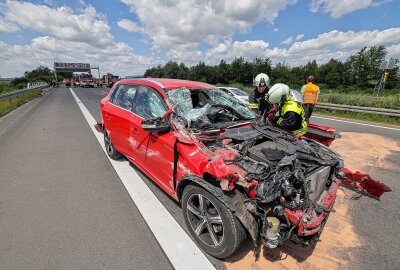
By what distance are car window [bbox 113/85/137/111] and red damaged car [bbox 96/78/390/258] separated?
4 centimetres

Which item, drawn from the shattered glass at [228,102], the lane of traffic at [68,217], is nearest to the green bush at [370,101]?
the shattered glass at [228,102]

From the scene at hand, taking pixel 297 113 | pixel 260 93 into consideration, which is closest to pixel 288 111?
pixel 297 113

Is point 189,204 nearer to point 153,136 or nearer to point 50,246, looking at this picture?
point 153,136

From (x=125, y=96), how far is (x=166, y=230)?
2.62 metres

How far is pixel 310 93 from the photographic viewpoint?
28.9ft

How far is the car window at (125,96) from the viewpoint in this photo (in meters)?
4.03

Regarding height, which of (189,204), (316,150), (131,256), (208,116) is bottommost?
(131,256)

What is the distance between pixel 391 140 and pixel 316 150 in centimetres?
575

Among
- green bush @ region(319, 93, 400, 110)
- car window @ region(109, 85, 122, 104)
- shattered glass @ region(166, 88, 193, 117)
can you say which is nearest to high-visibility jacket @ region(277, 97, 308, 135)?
shattered glass @ region(166, 88, 193, 117)

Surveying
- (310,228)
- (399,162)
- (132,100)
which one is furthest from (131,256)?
(399,162)

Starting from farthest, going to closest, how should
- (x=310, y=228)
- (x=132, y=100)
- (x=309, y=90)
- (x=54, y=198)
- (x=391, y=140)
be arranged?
1. (x=309, y=90)
2. (x=391, y=140)
3. (x=132, y=100)
4. (x=54, y=198)
5. (x=310, y=228)

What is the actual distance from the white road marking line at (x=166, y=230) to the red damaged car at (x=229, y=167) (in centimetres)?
15

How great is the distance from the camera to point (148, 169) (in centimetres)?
347

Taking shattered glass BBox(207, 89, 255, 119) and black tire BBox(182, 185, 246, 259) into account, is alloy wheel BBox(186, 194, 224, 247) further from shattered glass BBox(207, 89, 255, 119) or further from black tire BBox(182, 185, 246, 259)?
shattered glass BBox(207, 89, 255, 119)
